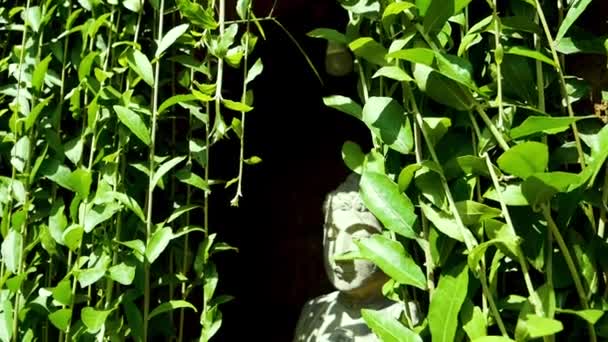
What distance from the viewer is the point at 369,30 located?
3.33 ft

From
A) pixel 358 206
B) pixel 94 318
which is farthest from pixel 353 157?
pixel 94 318

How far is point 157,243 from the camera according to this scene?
3.26 feet

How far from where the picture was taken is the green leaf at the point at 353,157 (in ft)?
3.14

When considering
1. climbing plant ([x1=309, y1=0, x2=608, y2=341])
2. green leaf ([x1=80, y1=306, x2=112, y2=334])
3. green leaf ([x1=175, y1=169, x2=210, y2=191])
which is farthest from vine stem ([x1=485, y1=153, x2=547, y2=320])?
green leaf ([x1=80, y1=306, x2=112, y2=334])

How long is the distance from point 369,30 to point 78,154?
1.46 feet

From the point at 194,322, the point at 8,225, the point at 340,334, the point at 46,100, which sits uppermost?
the point at 46,100

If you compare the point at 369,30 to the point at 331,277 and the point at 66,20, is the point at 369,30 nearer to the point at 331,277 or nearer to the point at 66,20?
the point at 331,277

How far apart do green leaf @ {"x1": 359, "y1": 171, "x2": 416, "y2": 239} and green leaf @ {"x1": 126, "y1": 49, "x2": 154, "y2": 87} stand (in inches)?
14.4

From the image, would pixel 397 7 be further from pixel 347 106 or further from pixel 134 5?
pixel 134 5

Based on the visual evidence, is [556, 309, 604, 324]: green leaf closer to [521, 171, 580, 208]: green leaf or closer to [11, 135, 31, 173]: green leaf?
[521, 171, 580, 208]: green leaf

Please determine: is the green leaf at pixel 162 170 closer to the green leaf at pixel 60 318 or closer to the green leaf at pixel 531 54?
the green leaf at pixel 60 318

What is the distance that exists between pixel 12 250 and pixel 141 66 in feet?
1.03

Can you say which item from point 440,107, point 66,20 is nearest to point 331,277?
point 440,107

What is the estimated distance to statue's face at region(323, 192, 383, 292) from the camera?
1.09 meters
